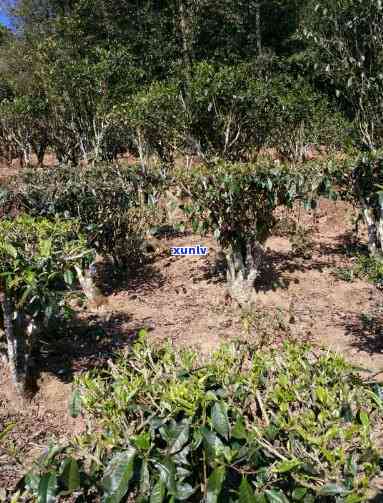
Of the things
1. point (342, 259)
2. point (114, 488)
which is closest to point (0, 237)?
point (114, 488)

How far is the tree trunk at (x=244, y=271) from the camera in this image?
480 centimetres

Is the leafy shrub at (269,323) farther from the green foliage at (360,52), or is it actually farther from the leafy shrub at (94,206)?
the green foliage at (360,52)

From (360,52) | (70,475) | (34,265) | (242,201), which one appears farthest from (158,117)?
(70,475)

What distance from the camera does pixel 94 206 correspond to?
5535mm

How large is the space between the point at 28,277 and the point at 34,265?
0.69ft

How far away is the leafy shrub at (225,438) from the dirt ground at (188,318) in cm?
109

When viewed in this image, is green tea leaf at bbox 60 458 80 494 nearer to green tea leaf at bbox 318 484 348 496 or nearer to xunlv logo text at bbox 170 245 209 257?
green tea leaf at bbox 318 484 348 496

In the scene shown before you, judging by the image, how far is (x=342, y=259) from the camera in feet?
20.4

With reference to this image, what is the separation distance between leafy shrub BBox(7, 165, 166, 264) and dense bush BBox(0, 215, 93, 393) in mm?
1722

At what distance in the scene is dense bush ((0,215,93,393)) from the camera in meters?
2.82

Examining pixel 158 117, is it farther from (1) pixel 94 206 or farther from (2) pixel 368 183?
(2) pixel 368 183

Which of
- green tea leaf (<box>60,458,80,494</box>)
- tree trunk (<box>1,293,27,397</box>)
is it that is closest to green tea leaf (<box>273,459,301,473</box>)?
green tea leaf (<box>60,458,80,494</box>)

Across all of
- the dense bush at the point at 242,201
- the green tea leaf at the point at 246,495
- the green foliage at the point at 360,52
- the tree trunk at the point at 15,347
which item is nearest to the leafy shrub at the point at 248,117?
the green foliage at the point at 360,52

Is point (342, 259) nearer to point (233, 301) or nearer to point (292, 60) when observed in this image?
point (233, 301)
